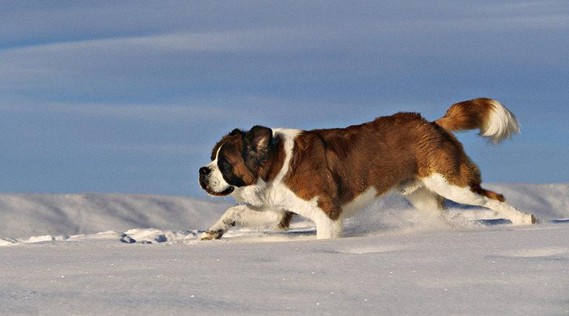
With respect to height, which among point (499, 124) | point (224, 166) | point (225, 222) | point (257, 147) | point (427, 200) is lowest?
point (225, 222)

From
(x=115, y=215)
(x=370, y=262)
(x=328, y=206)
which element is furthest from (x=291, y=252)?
(x=115, y=215)

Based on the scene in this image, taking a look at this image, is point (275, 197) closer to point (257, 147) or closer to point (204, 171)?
point (257, 147)

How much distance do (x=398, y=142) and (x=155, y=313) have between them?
446 centimetres

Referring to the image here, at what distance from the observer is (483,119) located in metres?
8.38

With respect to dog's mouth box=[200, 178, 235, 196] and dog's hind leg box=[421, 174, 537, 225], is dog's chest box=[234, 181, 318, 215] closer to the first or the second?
dog's mouth box=[200, 178, 235, 196]

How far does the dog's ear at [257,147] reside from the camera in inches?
287

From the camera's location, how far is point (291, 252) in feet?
17.5

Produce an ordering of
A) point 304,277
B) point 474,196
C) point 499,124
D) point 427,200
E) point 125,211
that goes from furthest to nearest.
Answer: point 125,211
point 499,124
point 427,200
point 474,196
point 304,277

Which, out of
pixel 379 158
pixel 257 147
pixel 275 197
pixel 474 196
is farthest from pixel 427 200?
pixel 257 147

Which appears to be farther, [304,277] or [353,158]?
[353,158]

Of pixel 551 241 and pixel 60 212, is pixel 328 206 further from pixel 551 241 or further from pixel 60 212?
pixel 60 212

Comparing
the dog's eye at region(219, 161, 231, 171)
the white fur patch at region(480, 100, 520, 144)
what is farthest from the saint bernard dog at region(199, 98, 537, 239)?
the white fur patch at region(480, 100, 520, 144)

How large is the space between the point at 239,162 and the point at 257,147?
0.21 m

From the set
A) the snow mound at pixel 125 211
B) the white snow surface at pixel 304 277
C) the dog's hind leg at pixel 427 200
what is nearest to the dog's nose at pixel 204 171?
the white snow surface at pixel 304 277
